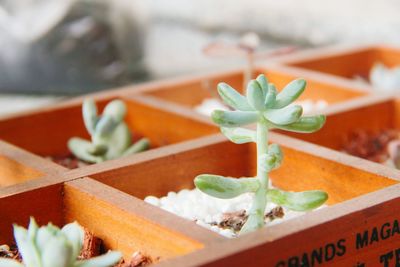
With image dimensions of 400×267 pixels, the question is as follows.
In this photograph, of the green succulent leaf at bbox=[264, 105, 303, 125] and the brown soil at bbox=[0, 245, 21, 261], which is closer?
the green succulent leaf at bbox=[264, 105, 303, 125]

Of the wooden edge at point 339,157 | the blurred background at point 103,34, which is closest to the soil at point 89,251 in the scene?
the wooden edge at point 339,157

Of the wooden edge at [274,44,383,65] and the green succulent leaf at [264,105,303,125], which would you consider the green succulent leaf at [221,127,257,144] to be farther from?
the wooden edge at [274,44,383,65]

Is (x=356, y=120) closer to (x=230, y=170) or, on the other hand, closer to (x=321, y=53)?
(x=230, y=170)

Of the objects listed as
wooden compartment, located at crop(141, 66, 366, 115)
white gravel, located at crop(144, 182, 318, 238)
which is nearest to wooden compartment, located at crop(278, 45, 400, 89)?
wooden compartment, located at crop(141, 66, 366, 115)

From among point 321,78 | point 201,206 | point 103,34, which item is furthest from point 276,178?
point 103,34

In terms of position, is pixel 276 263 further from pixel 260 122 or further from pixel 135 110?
pixel 135 110

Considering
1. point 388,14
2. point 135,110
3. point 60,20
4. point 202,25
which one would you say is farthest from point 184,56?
point 135,110

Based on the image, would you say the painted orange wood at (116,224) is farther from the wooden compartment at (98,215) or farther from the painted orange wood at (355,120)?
the painted orange wood at (355,120)
